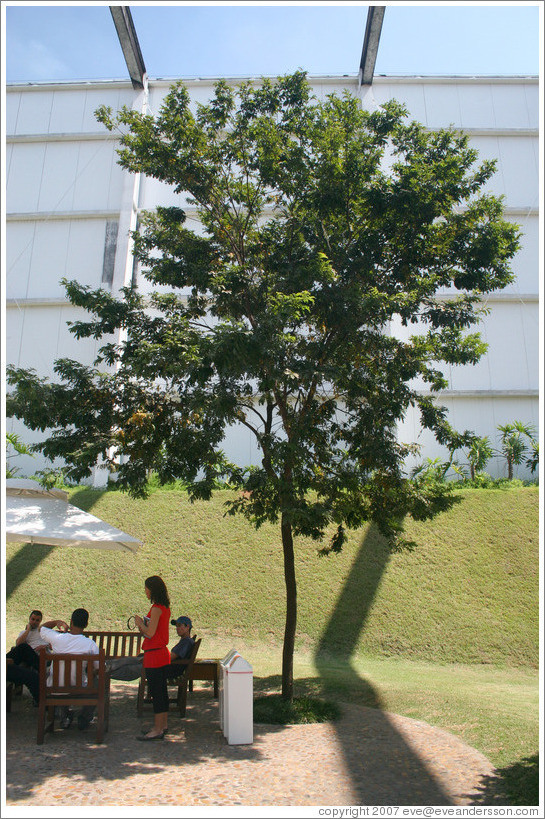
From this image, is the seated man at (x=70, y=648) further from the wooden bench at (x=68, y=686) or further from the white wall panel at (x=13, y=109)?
the white wall panel at (x=13, y=109)

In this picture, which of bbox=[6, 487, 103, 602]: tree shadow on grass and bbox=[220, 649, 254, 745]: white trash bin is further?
bbox=[6, 487, 103, 602]: tree shadow on grass

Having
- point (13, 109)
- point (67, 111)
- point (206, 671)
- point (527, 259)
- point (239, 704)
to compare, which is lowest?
point (206, 671)

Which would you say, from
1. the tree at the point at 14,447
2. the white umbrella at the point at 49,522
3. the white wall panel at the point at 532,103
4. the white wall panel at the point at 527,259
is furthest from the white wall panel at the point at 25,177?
the white wall panel at the point at 532,103

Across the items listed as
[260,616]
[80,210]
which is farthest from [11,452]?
[260,616]

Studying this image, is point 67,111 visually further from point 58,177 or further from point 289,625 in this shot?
point 289,625

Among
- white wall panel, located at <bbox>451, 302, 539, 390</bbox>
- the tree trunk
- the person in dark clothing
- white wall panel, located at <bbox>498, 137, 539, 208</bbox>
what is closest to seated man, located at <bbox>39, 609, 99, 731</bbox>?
the person in dark clothing

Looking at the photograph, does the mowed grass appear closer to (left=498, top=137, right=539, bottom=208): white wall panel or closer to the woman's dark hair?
the woman's dark hair

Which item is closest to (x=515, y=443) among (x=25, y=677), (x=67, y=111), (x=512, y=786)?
(x=512, y=786)

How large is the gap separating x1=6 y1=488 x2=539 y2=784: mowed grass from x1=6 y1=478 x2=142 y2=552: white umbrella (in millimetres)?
3594

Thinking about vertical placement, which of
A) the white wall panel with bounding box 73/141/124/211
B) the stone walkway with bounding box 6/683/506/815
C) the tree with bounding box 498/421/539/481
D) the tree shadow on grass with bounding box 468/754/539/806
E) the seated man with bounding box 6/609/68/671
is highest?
the white wall panel with bounding box 73/141/124/211

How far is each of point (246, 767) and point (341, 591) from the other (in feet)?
26.3

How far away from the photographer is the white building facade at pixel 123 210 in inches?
720

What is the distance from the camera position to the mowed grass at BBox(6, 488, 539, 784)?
438 inches

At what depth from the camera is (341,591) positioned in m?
13.0
